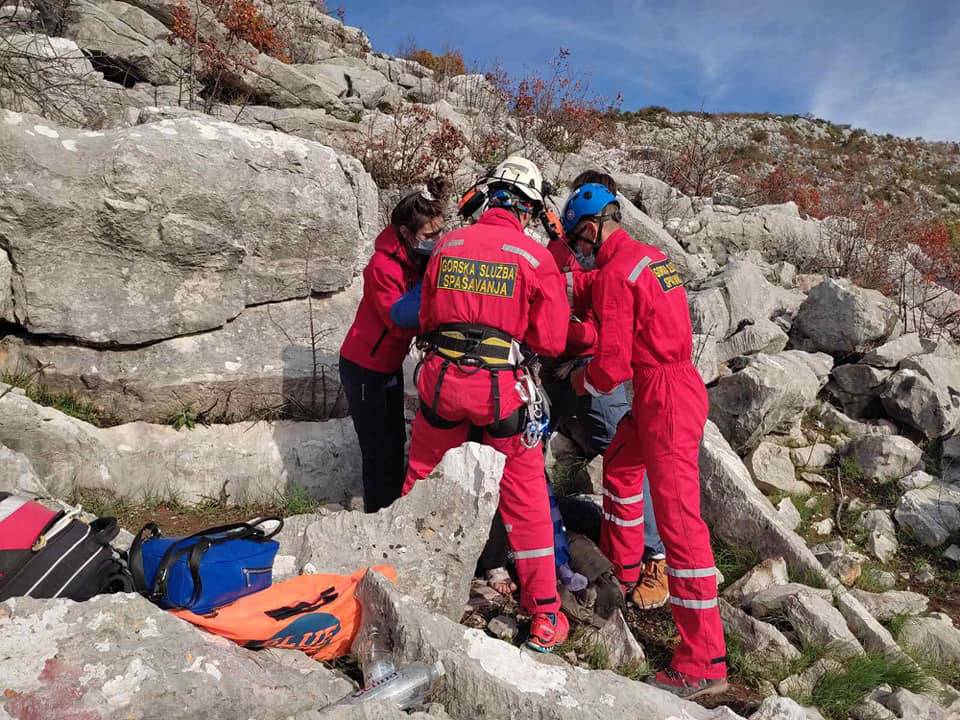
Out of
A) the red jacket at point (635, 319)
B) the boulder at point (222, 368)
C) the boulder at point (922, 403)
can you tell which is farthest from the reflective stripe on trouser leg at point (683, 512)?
the boulder at point (922, 403)

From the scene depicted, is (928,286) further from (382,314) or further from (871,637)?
(382,314)

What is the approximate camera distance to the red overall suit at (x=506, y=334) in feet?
11.3

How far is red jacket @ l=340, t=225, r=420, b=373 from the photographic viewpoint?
4.14 m

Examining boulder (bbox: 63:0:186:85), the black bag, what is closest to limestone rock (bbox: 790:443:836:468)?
the black bag

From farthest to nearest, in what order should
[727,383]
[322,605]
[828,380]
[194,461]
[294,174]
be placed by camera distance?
[828,380]
[727,383]
[294,174]
[194,461]
[322,605]

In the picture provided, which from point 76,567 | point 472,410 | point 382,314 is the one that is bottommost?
point 76,567

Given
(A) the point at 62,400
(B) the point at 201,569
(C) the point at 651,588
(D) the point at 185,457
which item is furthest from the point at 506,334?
(A) the point at 62,400

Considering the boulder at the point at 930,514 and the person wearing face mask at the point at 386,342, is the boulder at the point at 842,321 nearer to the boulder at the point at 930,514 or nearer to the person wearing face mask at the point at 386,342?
the boulder at the point at 930,514

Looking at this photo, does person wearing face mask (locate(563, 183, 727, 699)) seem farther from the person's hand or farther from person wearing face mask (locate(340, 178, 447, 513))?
person wearing face mask (locate(340, 178, 447, 513))

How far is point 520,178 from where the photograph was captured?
376 centimetres

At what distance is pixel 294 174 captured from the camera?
5.47 m

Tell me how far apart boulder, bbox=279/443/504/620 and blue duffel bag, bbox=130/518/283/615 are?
477 millimetres

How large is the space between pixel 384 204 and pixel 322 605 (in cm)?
511

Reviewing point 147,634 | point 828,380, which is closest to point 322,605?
point 147,634
